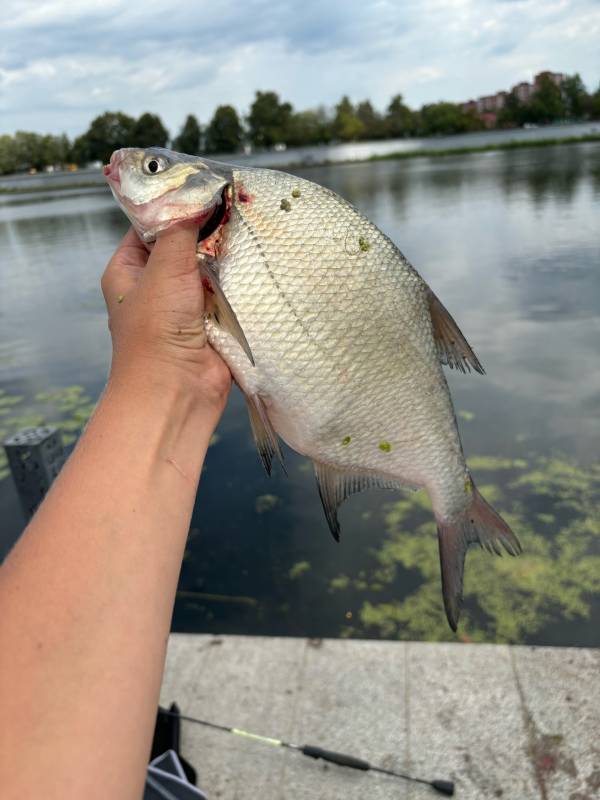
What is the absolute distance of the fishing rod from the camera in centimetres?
254

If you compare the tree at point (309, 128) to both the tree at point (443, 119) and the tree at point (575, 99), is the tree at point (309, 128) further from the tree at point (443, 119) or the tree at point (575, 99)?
the tree at point (575, 99)

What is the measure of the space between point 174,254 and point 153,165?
0.30m

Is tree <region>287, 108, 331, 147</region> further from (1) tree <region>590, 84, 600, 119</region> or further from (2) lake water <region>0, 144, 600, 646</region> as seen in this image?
(2) lake water <region>0, 144, 600, 646</region>

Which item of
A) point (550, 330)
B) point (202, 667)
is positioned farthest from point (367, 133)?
point (202, 667)

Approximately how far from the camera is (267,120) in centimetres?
6975

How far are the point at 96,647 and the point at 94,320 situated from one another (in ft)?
38.8

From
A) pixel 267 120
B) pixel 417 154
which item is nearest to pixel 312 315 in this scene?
pixel 417 154

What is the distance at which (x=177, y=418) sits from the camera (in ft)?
4.78

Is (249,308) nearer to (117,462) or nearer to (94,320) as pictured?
(117,462)

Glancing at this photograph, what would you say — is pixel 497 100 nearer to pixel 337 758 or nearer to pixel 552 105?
pixel 552 105

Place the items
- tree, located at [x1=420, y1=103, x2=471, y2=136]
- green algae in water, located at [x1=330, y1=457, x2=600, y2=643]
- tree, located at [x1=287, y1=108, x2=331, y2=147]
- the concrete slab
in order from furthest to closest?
1. tree, located at [x1=420, y1=103, x2=471, y2=136]
2. tree, located at [x1=287, y1=108, x2=331, y2=147]
3. green algae in water, located at [x1=330, y1=457, x2=600, y2=643]
4. the concrete slab

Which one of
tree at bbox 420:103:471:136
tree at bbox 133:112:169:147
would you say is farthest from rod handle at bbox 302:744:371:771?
tree at bbox 420:103:471:136

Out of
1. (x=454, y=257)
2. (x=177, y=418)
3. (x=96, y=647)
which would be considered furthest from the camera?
(x=454, y=257)

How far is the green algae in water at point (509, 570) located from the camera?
393cm
